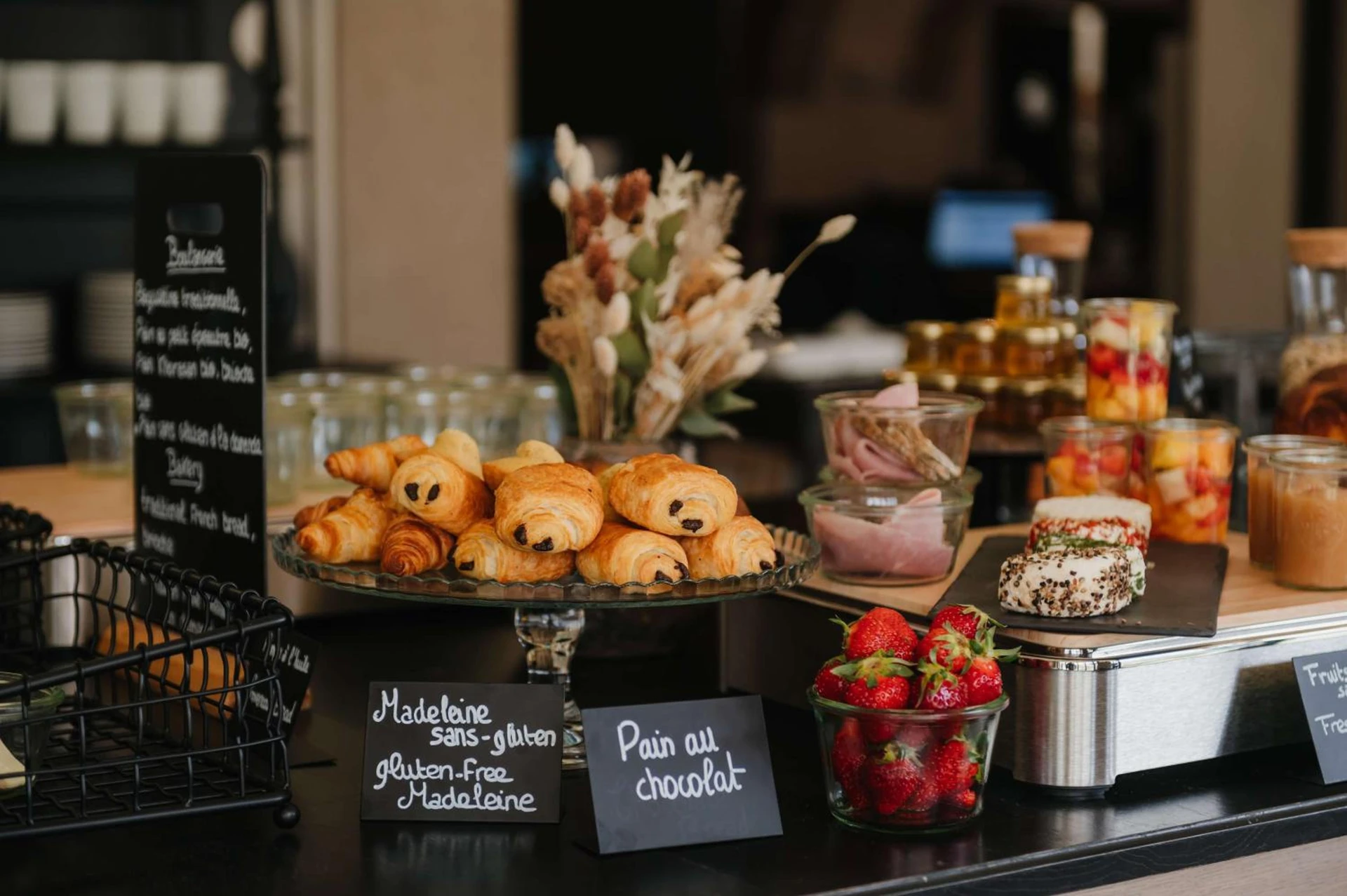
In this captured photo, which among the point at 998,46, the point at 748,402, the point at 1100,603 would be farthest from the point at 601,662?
the point at 998,46

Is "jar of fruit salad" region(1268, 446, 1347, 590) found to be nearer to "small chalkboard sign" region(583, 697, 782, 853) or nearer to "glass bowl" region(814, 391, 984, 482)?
"glass bowl" region(814, 391, 984, 482)

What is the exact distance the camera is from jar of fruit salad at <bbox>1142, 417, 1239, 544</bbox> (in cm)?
169

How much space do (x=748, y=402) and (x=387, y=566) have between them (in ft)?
2.03

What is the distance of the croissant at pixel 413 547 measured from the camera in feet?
Answer: 4.39

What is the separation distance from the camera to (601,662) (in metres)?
1.78

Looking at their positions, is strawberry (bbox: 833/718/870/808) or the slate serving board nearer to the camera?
strawberry (bbox: 833/718/870/808)

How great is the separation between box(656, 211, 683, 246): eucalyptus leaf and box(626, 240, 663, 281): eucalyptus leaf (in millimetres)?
16

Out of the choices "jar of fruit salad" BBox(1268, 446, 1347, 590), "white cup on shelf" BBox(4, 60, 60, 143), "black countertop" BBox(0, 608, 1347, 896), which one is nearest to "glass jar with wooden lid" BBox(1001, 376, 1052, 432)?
"jar of fruit salad" BBox(1268, 446, 1347, 590)

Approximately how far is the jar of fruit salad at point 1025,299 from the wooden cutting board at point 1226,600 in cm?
52

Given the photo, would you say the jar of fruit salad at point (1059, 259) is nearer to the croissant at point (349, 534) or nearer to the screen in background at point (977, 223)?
the croissant at point (349, 534)

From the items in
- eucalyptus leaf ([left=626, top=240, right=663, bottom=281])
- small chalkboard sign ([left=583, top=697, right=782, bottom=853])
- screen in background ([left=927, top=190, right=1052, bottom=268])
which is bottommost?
small chalkboard sign ([left=583, top=697, right=782, bottom=853])

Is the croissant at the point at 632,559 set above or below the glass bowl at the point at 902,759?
above

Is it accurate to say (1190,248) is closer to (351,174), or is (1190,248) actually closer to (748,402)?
(351,174)

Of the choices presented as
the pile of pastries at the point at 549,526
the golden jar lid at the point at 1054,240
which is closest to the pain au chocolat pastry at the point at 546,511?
the pile of pastries at the point at 549,526
